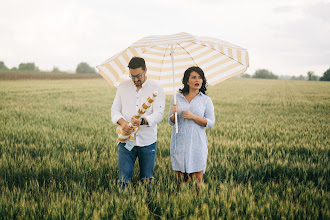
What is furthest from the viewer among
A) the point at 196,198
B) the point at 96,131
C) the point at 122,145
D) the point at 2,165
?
the point at 96,131

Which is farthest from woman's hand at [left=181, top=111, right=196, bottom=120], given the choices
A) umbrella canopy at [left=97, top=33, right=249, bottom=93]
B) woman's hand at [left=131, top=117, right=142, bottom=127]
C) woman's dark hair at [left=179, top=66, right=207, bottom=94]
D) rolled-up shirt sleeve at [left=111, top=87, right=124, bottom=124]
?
umbrella canopy at [left=97, top=33, right=249, bottom=93]

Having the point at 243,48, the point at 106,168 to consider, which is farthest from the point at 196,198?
the point at 243,48

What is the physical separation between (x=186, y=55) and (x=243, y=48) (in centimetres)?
92

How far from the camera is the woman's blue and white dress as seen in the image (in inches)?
120

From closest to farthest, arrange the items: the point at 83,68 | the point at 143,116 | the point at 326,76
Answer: the point at 143,116 < the point at 326,76 < the point at 83,68

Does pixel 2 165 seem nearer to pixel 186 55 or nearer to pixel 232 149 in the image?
pixel 186 55

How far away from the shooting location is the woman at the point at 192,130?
3.03 m

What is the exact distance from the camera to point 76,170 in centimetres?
399

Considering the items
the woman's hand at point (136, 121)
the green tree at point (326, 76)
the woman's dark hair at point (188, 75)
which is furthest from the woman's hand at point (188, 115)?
the green tree at point (326, 76)

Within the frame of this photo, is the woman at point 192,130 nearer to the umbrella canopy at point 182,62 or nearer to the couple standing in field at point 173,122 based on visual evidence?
the couple standing in field at point 173,122

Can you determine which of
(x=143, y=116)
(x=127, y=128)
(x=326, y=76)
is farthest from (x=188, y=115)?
(x=326, y=76)

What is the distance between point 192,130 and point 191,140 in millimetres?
135

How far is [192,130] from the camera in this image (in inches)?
120

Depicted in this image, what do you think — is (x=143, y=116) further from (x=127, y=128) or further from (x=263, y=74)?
(x=263, y=74)
